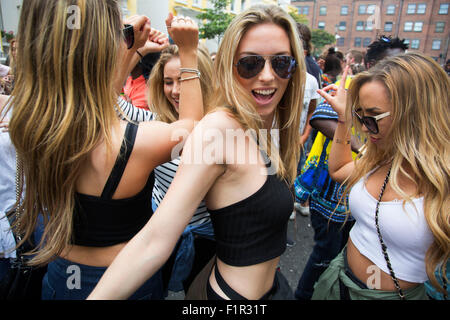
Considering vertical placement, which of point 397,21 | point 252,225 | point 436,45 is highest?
point 397,21

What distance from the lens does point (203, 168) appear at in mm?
1030

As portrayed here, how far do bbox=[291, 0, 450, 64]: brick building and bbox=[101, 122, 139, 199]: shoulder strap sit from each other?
52377 millimetres

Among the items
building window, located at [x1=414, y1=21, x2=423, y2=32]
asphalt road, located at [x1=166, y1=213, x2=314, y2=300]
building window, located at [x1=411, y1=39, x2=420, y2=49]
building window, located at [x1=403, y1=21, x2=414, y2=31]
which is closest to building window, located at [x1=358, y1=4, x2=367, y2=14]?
building window, located at [x1=403, y1=21, x2=414, y2=31]

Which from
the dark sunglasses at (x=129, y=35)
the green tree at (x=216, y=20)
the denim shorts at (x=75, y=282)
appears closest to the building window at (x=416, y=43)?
A: the green tree at (x=216, y=20)

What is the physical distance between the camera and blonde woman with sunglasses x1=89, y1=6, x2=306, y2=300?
3.20ft

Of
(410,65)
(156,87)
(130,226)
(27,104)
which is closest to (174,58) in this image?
(156,87)

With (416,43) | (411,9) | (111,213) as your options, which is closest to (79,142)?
(111,213)

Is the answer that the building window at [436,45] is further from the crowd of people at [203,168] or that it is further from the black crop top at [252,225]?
the black crop top at [252,225]

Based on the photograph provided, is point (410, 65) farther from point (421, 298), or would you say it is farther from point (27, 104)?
point (27, 104)

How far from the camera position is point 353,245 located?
169cm

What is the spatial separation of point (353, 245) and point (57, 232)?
168 centimetres

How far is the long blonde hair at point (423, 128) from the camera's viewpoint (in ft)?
4.37

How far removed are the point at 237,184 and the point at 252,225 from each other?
0.19 metres

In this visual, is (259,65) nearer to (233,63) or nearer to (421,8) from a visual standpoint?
(233,63)
